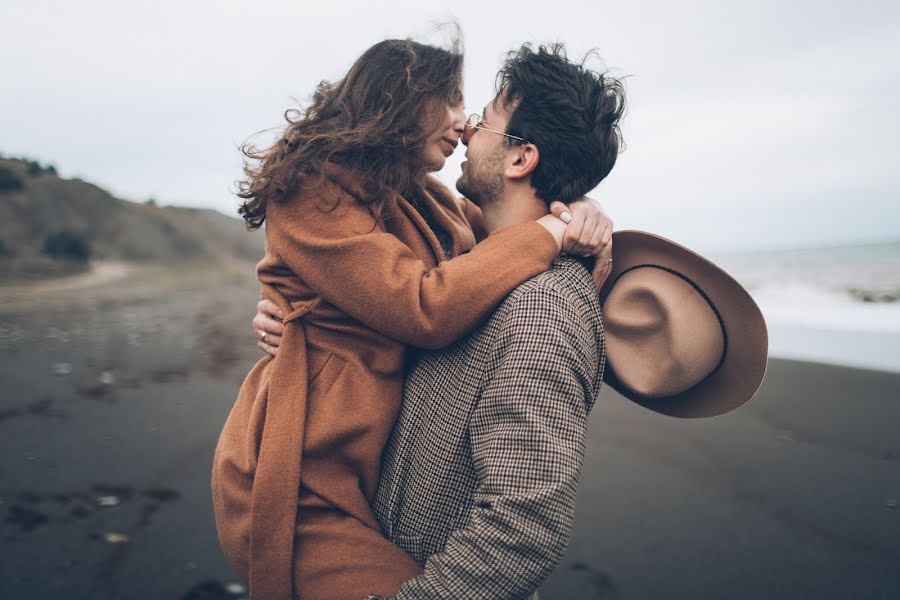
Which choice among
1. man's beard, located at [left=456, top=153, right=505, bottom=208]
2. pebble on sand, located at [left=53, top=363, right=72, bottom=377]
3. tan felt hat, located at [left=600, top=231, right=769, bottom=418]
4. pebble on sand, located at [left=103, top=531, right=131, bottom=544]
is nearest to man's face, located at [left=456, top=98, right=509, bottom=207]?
man's beard, located at [left=456, top=153, right=505, bottom=208]

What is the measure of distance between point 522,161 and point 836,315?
45.8 feet

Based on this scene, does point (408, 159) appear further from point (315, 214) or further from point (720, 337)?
point (720, 337)

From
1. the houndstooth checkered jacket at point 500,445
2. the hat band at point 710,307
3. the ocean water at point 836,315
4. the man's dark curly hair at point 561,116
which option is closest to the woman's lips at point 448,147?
the man's dark curly hair at point 561,116

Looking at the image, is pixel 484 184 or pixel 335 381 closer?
pixel 335 381

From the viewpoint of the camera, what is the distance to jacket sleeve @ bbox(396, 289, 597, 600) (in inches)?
54.6

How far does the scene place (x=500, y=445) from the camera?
1475 mm

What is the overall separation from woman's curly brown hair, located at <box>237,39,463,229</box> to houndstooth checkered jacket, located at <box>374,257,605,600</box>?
62 centimetres

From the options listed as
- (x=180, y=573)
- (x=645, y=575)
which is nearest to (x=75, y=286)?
(x=180, y=573)

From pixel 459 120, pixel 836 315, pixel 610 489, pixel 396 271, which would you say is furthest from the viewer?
pixel 836 315

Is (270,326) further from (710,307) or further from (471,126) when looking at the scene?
(710,307)

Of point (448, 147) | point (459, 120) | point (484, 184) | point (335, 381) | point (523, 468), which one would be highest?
point (459, 120)

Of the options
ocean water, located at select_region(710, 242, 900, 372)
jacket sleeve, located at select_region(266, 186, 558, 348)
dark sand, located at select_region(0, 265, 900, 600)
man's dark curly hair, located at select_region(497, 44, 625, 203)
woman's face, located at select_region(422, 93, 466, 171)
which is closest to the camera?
jacket sleeve, located at select_region(266, 186, 558, 348)

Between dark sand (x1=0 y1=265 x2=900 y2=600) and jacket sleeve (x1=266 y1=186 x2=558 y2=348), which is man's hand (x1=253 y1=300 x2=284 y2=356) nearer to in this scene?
jacket sleeve (x1=266 y1=186 x2=558 y2=348)

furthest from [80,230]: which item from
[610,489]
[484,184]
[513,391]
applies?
[513,391]
